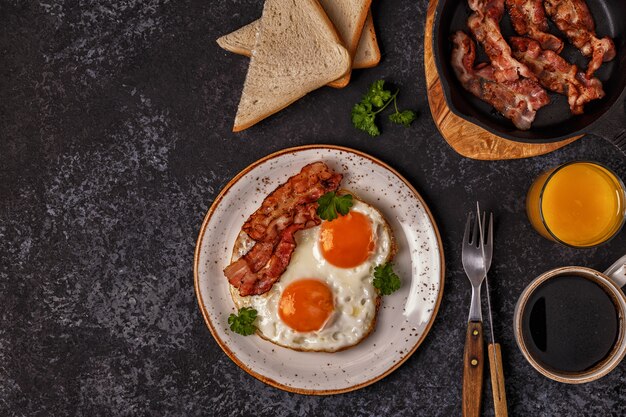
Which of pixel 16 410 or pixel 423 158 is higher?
pixel 423 158

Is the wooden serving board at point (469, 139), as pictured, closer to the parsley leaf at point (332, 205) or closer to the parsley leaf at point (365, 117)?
the parsley leaf at point (365, 117)

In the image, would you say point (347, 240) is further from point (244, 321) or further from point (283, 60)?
point (283, 60)

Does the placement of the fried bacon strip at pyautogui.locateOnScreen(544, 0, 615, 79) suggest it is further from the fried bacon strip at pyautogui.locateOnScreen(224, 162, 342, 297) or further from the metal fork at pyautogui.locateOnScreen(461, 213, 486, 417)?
the fried bacon strip at pyautogui.locateOnScreen(224, 162, 342, 297)

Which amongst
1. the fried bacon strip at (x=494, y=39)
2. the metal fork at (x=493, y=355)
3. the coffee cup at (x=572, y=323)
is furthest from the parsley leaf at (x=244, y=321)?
the fried bacon strip at (x=494, y=39)

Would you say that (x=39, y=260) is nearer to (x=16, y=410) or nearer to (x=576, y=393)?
(x=16, y=410)

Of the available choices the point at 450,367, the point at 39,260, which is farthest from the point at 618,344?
the point at 39,260

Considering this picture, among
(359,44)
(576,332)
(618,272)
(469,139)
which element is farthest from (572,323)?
(359,44)

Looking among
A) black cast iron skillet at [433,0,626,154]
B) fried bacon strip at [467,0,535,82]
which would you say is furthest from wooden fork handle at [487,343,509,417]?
fried bacon strip at [467,0,535,82]
